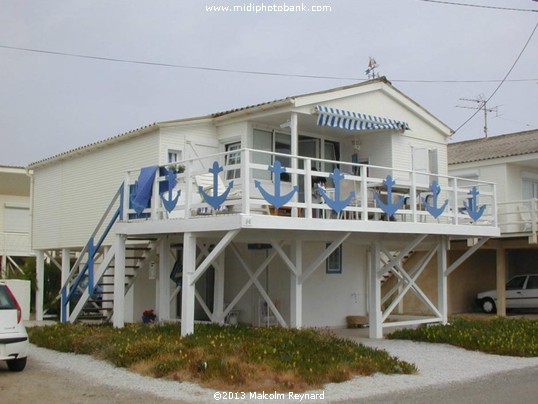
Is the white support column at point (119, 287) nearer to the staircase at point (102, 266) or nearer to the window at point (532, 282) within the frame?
the staircase at point (102, 266)

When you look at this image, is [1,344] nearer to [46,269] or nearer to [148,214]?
[148,214]

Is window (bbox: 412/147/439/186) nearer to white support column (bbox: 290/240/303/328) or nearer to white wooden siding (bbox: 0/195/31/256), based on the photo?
white support column (bbox: 290/240/303/328)

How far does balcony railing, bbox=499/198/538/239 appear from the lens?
21.8m

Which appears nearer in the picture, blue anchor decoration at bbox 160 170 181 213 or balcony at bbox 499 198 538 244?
blue anchor decoration at bbox 160 170 181 213

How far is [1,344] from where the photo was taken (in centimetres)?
1069

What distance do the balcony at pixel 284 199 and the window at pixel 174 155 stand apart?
49 cm

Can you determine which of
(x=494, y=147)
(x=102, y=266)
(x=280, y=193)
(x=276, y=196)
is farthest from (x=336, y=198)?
(x=494, y=147)

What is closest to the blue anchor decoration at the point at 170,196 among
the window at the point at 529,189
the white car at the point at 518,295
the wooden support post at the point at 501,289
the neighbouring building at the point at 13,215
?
the wooden support post at the point at 501,289

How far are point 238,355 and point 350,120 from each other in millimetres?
7706

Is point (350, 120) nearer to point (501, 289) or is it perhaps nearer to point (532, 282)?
point (501, 289)

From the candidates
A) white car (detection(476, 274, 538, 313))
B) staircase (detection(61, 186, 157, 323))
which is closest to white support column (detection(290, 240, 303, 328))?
staircase (detection(61, 186, 157, 323))

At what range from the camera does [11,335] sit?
10828 mm

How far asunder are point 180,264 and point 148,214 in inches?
110

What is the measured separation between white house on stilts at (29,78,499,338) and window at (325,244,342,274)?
0.03 meters
